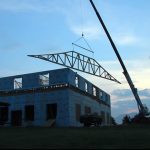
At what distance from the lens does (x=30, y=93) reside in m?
54.9

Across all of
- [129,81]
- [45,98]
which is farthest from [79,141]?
[45,98]

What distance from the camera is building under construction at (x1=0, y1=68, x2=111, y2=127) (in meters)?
51.8

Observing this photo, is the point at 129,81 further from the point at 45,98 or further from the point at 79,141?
the point at 79,141

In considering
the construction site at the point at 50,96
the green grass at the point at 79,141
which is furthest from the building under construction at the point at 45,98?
the green grass at the point at 79,141

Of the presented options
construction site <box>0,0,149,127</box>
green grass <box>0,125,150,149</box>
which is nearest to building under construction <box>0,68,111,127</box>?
construction site <box>0,0,149,127</box>

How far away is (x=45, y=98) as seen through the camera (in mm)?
53250

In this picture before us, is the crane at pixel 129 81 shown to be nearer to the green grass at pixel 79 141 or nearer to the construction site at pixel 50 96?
the construction site at pixel 50 96

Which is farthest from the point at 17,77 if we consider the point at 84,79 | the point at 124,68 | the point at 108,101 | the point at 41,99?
the point at 108,101

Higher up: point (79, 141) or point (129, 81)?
point (129, 81)

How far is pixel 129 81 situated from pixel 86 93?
1306 centimetres

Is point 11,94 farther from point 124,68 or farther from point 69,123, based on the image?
point 124,68

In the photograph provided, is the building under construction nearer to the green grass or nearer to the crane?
the crane

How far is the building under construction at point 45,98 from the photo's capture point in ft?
170

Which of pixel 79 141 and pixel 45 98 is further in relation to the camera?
pixel 45 98
